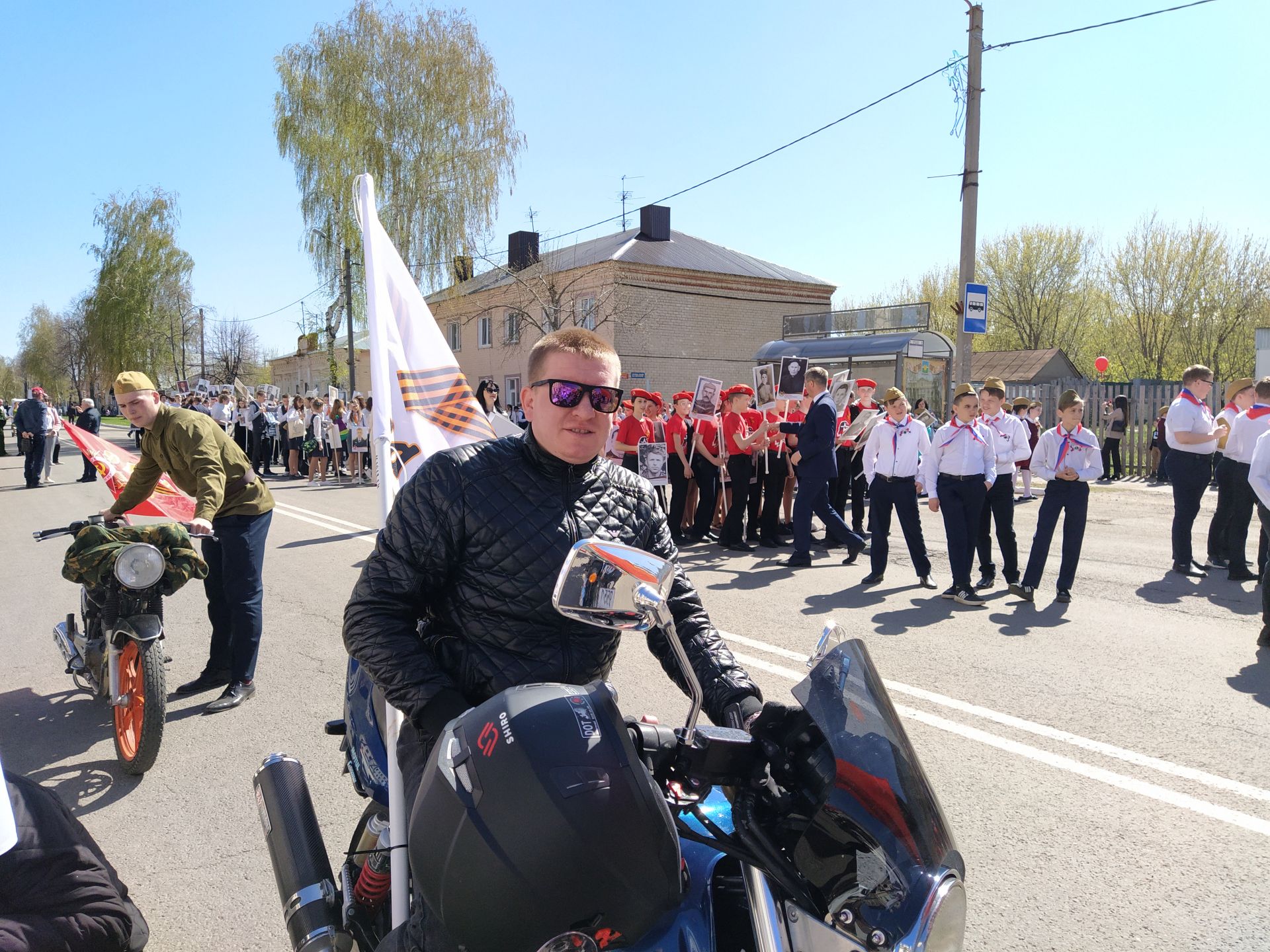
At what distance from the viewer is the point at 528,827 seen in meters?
1.31

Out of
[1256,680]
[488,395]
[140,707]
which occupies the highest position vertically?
[488,395]

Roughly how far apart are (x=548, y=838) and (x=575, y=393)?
1.14 m

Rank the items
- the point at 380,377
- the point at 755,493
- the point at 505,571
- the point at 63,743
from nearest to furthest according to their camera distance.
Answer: the point at 505,571
the point at 380,377
the point at 63,743
the point at 755,493

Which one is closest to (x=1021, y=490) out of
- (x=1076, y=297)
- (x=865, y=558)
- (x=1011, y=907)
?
(x=865, y=558)

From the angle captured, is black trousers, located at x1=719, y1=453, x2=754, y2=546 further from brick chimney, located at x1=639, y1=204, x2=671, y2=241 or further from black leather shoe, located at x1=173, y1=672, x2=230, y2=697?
brick chimney, located at x1=639, y1=204, x2=671, y2=241

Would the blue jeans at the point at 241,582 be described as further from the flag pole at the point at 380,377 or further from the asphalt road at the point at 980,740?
the flag pole at the point at 380,377

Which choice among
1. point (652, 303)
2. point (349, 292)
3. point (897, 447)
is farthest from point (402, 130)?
point (897, 447)

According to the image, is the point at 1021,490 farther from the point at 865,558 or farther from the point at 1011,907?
the point at 1011,907

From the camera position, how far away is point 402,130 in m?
26.8

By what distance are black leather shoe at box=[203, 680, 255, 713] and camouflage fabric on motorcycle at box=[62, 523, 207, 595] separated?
775mm

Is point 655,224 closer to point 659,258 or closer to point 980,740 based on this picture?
point 659,258

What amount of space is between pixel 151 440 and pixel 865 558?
7627 millimetres

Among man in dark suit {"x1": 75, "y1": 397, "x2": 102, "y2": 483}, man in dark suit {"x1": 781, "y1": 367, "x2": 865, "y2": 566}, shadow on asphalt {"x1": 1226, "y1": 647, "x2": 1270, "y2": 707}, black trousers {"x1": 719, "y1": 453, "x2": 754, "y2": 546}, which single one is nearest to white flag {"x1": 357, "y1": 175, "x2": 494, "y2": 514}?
shadow on asphalt {"x1": 1226, "y1": 647, "x2": 1270, "y2": 707}

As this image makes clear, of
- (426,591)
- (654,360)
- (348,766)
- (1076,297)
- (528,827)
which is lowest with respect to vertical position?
(348,766)
